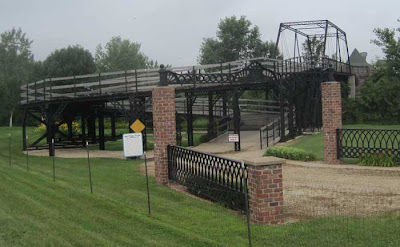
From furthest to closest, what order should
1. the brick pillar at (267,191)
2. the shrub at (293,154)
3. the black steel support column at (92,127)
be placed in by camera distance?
the black steel support column at (92,127) → the shrub at (293,154) → the brick pillar at (267,191)

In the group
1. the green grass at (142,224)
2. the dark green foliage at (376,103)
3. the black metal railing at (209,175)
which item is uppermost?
the dark green foliage at (376,103)

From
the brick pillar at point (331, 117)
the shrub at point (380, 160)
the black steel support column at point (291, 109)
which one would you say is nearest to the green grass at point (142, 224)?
the brick pillar at point (331, 117)

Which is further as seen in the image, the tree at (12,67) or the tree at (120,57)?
the tree at (120,57)

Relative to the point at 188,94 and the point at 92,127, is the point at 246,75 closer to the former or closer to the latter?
the point at 188,94

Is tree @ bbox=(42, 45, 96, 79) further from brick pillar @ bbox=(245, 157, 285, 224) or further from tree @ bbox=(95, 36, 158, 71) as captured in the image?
brick pillar @ bbox=(245, 157, 285, 224)

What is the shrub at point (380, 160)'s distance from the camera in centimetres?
1479

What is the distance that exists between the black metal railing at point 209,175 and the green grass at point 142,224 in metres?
0.33

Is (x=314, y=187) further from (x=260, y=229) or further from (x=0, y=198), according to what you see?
(x=0, y=198)

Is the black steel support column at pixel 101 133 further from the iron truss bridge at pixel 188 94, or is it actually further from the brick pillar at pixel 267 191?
the brick pillar at pixel 267 191

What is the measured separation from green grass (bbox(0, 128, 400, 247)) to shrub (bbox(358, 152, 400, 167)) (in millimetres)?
7409

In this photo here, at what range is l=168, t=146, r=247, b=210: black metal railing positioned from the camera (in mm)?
8719

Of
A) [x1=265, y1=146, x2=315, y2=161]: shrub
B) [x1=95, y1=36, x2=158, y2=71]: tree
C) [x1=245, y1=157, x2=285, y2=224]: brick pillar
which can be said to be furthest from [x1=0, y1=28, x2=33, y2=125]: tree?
[x1=245, y1=157, x2=285, y2=224]: brick pillar

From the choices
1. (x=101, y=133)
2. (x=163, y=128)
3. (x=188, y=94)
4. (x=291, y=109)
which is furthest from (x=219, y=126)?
(x=163, y=128)

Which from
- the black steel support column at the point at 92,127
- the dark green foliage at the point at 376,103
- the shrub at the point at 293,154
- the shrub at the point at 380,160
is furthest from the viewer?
the dark green foliage at the point at 376,103
